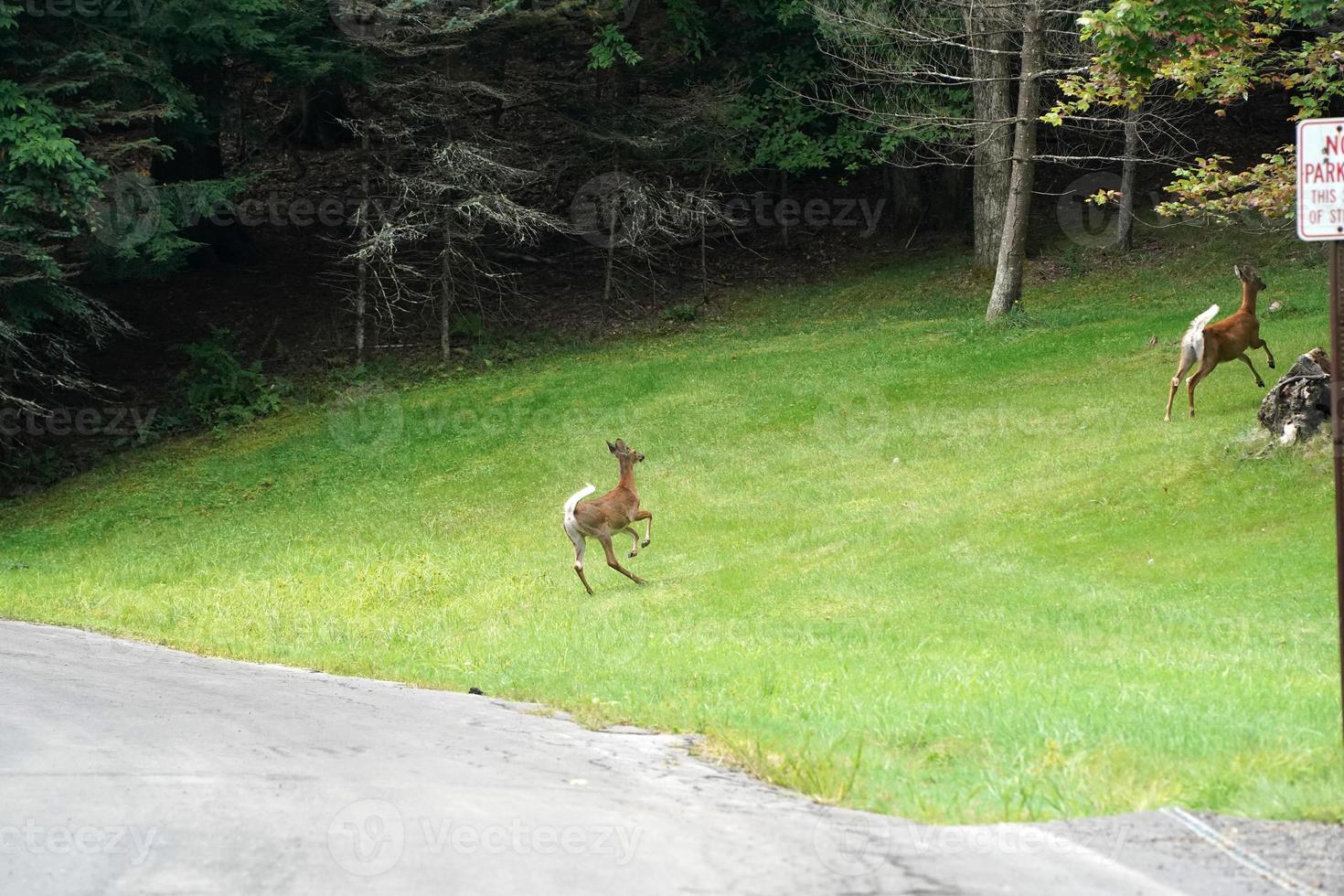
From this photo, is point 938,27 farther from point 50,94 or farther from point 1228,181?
point 50,94

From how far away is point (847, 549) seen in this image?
1727 centimetres

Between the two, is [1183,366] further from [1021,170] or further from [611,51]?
[611,51]

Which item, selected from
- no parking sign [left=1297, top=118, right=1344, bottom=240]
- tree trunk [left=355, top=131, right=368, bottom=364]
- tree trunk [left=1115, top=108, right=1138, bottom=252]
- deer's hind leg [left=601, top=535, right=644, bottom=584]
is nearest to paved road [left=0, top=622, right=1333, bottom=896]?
no parking sign [left=1297, top=118, right=1344, bottom=240]

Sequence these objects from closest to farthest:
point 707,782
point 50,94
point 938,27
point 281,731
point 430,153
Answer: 1. point 707,782
2. point 281,731
3. point 50,94
4. point 938,27
5. point 430,153

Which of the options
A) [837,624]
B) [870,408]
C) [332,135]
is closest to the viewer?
[837,624]

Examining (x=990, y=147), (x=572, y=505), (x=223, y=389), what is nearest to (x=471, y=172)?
(x=223, y=389)

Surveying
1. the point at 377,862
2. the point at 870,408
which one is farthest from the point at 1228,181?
the point at 377,862

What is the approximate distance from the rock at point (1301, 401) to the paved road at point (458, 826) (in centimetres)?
1047

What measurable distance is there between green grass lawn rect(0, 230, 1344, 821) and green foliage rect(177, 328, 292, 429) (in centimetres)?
99

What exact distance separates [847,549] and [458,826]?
35.4 feet

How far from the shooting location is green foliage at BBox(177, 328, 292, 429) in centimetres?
3092

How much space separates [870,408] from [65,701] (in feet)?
53.1

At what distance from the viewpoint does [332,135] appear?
4319cm

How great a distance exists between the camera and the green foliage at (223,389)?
30922mm
